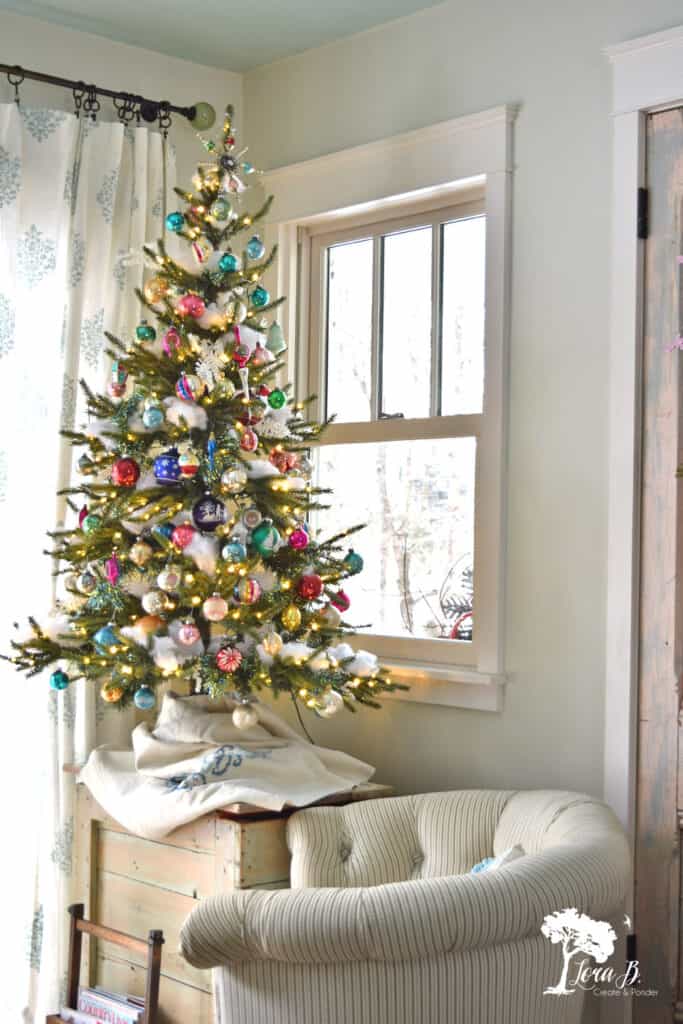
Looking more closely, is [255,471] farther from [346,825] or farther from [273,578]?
[346,825]

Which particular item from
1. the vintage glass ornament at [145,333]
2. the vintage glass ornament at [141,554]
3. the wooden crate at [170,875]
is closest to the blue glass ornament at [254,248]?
the vintage glass ornament at [145,333]

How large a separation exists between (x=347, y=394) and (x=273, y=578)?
2.91 feet

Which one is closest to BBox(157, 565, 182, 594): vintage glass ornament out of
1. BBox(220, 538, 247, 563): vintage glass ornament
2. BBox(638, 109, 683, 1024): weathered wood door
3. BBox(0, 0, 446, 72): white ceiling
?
BBox(220, 538, 247, 563): vintage glass ornament

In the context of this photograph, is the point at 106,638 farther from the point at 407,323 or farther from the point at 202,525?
the point at 407,323

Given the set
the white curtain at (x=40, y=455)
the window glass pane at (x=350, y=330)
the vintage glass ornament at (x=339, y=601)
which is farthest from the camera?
the window glass pane at (x=350, y=330)

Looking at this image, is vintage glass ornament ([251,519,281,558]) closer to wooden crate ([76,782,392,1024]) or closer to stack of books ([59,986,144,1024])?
wooden crate ([76,782,392,1024])

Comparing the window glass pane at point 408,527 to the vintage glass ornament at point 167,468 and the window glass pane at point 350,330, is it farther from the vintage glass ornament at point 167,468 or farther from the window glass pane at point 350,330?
the vintage glass ornament at point 167,468

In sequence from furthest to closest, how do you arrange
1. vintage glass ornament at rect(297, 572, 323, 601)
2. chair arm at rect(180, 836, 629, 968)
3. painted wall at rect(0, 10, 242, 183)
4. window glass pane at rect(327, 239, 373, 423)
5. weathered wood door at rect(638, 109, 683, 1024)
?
window glass pane at rect(327, 239, 373, 423) → painted wall at rect(0, 10, 242, 183) → vintage glass ornament at rect(297, 572, 323, 601) → weathered wood door at rect(638, 109, 683, 1024) → chair arm at rect(180, 836, 629, 968)

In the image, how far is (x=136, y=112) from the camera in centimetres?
360

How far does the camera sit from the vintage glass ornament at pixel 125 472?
291 cm

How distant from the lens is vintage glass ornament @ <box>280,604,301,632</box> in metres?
2.93

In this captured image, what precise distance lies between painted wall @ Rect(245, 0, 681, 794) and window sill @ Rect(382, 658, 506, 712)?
33 mm

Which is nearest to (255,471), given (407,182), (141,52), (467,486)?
(467,486)

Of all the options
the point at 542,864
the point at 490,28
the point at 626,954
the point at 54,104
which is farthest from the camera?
the point at 54,104
